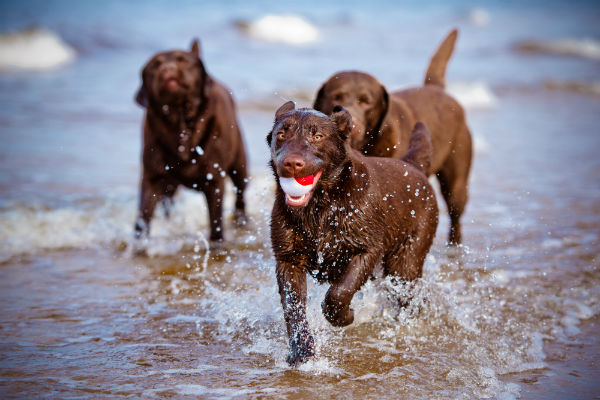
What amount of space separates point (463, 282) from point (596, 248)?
1.52 m

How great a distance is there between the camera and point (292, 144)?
364 cm

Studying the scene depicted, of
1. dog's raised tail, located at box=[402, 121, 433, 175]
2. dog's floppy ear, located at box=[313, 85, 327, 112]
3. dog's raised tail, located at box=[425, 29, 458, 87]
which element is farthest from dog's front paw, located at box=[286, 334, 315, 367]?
dog's raised tail, located at box=[425, 29, 458, 87]

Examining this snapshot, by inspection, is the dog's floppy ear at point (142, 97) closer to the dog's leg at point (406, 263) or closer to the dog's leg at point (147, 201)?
the dog's leg at point (147, 201)

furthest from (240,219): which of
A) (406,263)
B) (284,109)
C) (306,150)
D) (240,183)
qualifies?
(306,150)

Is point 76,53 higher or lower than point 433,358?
higher

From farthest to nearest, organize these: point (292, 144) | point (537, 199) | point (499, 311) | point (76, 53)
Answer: point (76, 53)
point (537, 199)
point (499, 311)
point (292, 144)

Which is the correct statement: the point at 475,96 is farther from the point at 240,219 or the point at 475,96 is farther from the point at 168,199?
the point at 168,199

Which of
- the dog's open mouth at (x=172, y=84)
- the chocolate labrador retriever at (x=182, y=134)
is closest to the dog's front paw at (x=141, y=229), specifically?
the chocolate labrador retriever at (x=182, y=134)

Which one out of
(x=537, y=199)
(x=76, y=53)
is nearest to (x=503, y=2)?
(x=76, y=53)

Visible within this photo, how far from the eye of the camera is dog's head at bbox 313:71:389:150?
18.4 feet

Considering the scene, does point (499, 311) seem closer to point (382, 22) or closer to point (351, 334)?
point (351, 334)

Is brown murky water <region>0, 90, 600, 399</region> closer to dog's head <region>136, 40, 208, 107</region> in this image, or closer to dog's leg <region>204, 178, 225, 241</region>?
dog's leg <region>204, 178, 225, 241</region>

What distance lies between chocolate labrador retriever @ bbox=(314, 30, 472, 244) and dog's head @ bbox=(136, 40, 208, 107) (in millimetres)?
1111

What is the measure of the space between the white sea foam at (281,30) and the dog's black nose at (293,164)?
21.7 meters
